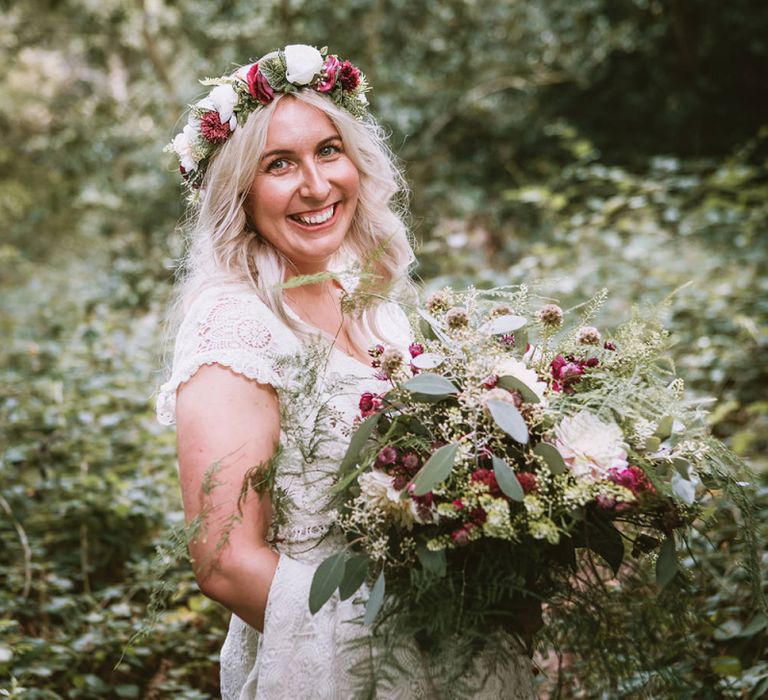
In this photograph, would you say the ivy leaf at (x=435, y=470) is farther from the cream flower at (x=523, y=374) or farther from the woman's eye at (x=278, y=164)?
the woman's eye at (x=278, y=164)

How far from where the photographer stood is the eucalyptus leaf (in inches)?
60.7

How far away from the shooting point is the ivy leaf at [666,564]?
5.08 feet

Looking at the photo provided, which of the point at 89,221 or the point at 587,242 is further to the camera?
the point at 89,221

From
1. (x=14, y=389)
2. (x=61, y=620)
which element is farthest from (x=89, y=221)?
(x=61, y=620)

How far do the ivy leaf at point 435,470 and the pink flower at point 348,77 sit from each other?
4.06 feet

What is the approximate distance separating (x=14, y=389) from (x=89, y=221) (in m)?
6.54

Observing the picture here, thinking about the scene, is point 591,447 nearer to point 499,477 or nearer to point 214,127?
point 499,477

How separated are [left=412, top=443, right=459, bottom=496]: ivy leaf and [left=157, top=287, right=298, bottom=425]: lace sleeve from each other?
0.46 meters

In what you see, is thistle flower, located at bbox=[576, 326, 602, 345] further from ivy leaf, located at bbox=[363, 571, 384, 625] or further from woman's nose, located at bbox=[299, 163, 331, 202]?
woman's nose, located at bbox=[299, 163, 331, 202]

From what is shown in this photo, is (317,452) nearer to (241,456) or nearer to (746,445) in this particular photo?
(241,456)

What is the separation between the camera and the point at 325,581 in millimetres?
1513

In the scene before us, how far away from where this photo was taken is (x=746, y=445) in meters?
4.20

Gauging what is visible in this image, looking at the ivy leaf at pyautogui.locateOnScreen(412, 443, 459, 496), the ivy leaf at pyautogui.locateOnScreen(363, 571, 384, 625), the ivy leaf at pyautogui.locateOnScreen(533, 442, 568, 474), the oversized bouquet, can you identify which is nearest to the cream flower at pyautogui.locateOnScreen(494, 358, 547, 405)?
the oversized bouquet

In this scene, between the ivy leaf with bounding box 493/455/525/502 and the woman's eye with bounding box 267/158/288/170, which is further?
the woman's eye with bounding box 267/158/288/170
